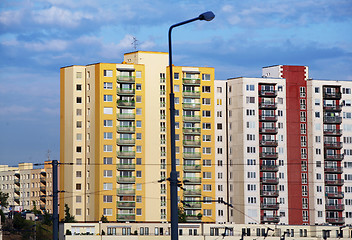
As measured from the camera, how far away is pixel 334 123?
5842 inches

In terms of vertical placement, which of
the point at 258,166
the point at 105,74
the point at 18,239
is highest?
the point at 105,74

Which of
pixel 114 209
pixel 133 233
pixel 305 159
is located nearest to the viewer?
pixel 133 233

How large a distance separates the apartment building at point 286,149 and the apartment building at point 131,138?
5916 mm

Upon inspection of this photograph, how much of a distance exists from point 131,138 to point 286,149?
98.8 ft

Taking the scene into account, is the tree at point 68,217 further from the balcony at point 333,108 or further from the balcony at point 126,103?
the balcony at point 333,108

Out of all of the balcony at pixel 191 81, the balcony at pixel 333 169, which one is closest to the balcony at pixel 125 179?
the balcony at pixel 191 81

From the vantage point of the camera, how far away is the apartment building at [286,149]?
142000 mm

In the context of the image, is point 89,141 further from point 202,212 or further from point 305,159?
point 305,159

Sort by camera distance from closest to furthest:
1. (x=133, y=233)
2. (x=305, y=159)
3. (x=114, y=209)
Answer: (x=133, y=233)
(x=114, y=209)
(x=305, y=159)

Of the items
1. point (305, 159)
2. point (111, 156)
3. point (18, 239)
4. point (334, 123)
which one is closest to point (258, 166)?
point (305, 159)

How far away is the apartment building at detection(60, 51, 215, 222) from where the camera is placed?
13525 centimetres

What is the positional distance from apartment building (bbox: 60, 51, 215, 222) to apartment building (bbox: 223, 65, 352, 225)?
5916 mm

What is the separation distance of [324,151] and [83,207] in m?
47.8

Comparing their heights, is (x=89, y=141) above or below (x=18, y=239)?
above
